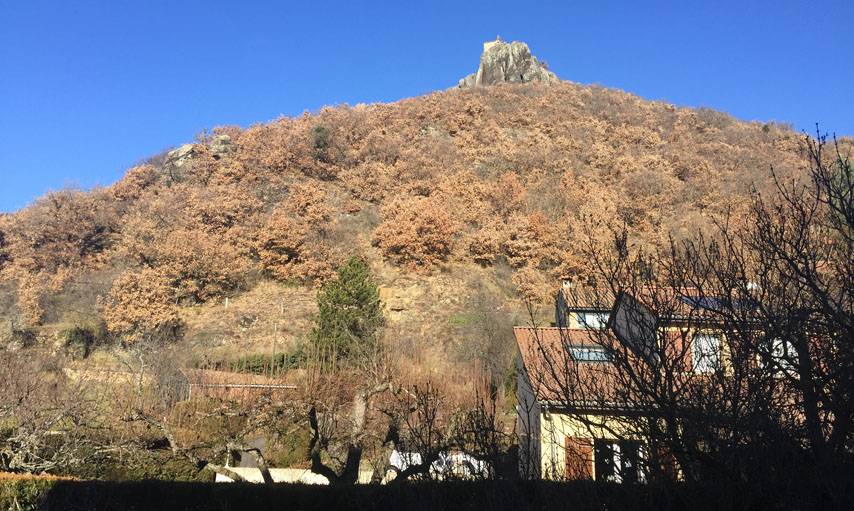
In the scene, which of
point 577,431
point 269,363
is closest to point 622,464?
point 577,431

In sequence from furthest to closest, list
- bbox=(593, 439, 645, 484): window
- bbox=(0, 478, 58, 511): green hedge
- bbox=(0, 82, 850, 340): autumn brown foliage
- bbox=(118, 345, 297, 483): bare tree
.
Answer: bbox=(0, 82, 850, 340): autumn brown foliage
bbox=(118, 345, 297, 483): bare tree
bbox=(0, 478, 58, 511): green hedge
bbox=(593, 439, 645, 484): window

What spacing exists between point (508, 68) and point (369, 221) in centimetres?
4028

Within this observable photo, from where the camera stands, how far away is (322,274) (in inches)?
1130

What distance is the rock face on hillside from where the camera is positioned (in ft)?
212

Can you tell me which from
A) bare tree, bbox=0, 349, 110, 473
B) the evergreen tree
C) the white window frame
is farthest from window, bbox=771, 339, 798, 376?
the evergreen tree

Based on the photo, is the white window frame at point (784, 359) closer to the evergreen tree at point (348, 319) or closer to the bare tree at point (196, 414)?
the bare tree at point (196, 414)

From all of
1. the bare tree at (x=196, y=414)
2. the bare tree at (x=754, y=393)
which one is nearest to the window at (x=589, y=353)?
the bare tree at (x=754, y=393)

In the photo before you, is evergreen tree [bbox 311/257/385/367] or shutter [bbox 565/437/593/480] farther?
evergreen tree [bbox 311/257/385/367]

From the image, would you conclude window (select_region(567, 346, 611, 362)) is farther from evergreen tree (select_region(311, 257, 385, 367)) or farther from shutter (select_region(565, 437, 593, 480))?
evergreen tree (select_region(311, 257, 385, 367))

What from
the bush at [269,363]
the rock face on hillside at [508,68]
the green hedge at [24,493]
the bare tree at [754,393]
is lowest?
the green hedge at [24,493]

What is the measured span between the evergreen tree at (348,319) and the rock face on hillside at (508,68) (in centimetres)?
4650

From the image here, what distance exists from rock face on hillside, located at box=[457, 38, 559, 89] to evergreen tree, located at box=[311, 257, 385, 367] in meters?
46.5

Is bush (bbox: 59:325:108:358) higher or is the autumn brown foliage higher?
the autumn brown foliage

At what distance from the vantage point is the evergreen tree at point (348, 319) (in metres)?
20.4
